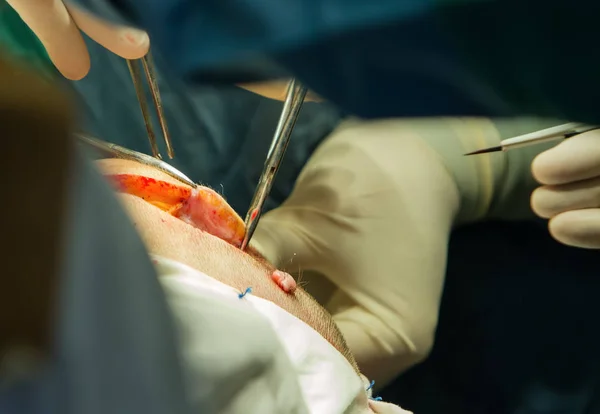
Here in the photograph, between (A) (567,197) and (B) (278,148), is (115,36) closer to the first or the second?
(B) (278,148)

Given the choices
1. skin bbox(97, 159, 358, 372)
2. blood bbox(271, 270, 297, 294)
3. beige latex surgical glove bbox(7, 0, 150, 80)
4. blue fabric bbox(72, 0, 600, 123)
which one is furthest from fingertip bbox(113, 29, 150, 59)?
blue fabric bbox(72, 0, 600, 123)

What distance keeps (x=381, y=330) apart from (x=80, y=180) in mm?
790

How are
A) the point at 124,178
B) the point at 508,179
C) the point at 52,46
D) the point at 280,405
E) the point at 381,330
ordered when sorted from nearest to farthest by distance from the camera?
the point at 280,405 → the point at 124,178 → the point at 52,46 → the point at 381,330 → the point at 508,179

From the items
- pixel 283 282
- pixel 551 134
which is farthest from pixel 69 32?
pixel 551 134

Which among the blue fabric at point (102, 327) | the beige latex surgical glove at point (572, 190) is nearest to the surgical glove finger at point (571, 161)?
the beige latex surgical glove at point (572, 190)

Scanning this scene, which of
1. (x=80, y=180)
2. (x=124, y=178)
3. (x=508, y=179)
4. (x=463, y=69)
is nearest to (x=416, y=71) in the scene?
(x=463, y=69)

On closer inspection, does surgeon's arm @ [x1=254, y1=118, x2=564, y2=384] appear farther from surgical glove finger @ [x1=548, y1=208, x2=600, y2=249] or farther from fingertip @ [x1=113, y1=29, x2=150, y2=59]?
fingertip @ [x1=113, y1=29, x2=150, y2=59]

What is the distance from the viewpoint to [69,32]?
2.48 ft

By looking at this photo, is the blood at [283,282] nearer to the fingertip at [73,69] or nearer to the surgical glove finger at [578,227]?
the fingertip at [73,69]

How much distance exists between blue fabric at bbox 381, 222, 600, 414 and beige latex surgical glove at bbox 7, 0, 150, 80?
0.70 metres

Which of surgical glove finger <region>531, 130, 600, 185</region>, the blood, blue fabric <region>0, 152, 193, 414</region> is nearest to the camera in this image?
blue fabric <region>0, 152, 193, 414</region>

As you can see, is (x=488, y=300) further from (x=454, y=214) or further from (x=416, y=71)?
(x=416, y=71)

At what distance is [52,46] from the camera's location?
2.51 ft

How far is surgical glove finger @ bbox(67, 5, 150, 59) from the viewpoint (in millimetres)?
719
